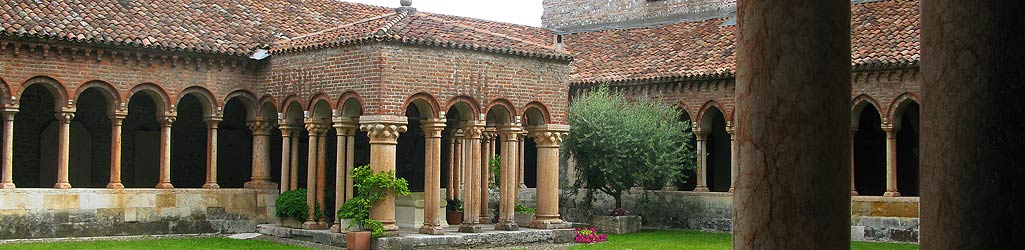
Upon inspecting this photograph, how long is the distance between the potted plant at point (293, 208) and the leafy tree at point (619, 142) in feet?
21.7

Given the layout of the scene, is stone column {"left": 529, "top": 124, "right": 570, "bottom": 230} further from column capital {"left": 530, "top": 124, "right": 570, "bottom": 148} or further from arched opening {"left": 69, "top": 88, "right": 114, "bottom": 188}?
arched opening {"left": 69, "top": 88, "right": 114, "bottom": 188}

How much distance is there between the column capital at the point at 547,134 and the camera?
23516 millimetres

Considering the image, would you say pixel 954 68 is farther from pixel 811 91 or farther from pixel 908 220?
pixel 908 220

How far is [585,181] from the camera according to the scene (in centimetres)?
2844

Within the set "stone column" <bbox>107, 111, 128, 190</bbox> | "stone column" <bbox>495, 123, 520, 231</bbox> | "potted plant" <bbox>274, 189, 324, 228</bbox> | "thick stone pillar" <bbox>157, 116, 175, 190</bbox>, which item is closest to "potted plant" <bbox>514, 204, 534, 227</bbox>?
"stone column" <bbox>495, 123, 520, 231</bbox>

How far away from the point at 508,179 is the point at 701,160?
6659 millimetres

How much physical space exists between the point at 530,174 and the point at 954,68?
27967 mm

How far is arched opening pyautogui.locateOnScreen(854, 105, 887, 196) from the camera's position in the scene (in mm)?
28766

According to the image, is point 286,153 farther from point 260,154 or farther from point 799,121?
point 799,121

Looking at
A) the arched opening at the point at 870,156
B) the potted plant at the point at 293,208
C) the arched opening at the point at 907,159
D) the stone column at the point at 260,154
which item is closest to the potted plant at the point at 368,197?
the potted plant at the point at 293,208

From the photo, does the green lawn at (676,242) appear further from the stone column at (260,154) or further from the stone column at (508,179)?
the stone column at (260,154)

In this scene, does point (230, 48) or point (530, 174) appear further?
point (530, 174)

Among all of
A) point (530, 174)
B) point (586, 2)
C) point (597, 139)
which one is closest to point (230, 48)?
point (597, 139)

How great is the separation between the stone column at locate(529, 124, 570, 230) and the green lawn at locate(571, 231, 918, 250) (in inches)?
46.3
